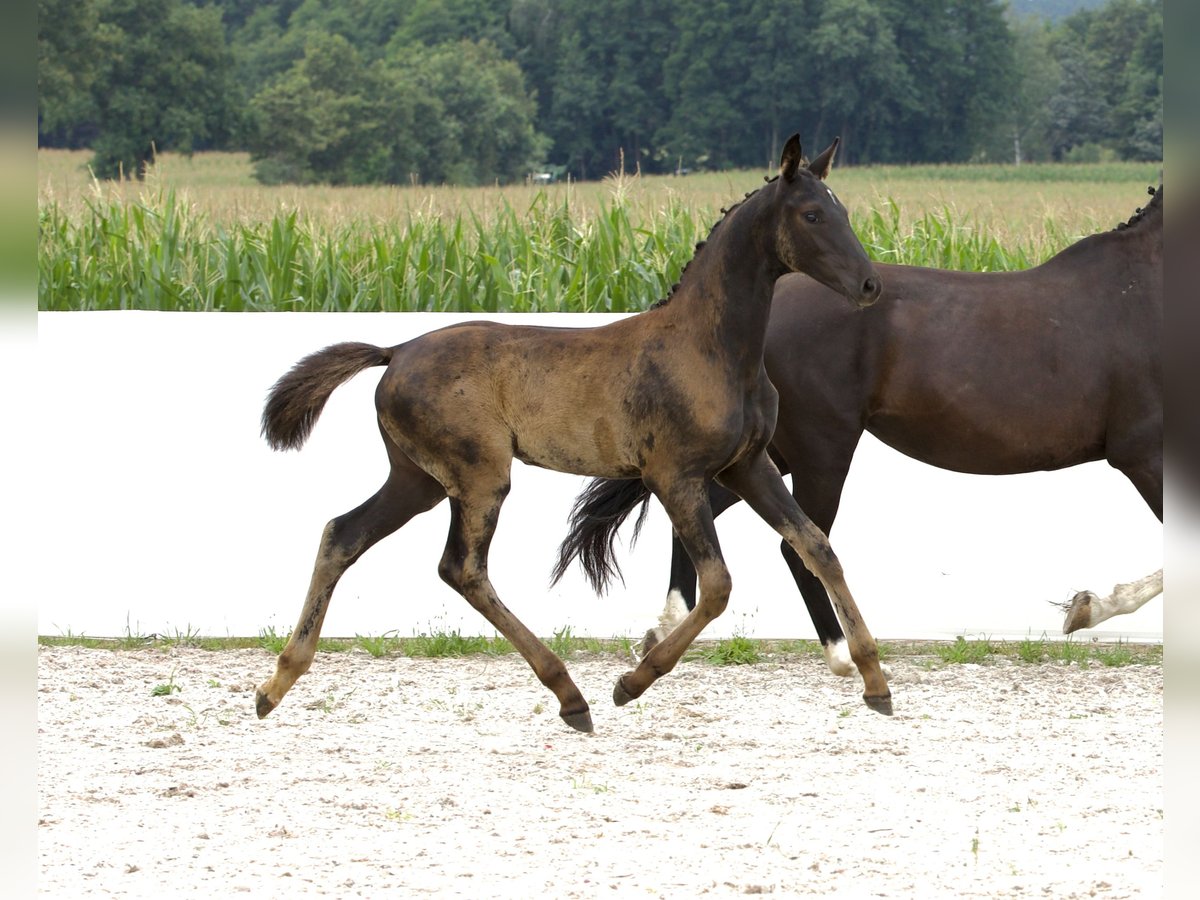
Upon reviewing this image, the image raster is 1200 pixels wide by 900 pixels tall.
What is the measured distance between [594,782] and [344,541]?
1082 mm

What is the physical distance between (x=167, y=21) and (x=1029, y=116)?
49.5ft

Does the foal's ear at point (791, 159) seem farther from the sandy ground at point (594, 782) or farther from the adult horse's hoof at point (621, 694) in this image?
the sandy ground at point (594, 782)

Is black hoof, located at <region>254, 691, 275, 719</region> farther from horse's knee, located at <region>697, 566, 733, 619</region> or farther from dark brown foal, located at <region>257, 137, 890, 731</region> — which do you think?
horse's knee, located at <region>697, 566, 733, 619</region>

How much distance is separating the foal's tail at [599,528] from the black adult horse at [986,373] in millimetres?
53

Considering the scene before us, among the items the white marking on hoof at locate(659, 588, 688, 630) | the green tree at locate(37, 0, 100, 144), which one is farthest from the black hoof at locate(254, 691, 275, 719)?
the green tree at locate(37, 0, 100, 144)

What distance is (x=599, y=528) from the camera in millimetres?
5824

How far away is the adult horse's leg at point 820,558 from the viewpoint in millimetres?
4496

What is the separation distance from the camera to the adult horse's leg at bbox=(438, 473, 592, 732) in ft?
15.1

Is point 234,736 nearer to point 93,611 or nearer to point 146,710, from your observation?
point 146,710

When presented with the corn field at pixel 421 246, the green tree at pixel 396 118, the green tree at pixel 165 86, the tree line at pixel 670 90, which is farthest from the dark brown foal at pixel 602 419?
the green tree at pixel 165 86

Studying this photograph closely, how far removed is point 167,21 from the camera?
25312mm

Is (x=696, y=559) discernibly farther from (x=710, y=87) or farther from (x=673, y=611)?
(x=710, y=87)

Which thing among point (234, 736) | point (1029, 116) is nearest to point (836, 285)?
point (234, 736)

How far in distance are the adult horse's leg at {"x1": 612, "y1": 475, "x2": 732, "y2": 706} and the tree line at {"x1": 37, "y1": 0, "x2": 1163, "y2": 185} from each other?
17.6 ft
